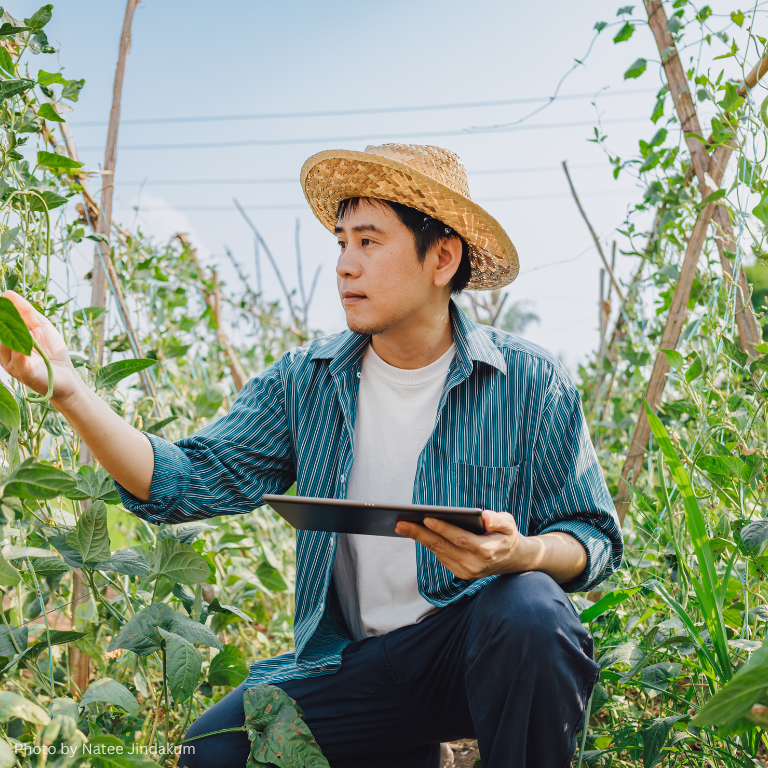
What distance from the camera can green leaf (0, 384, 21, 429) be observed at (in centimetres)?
90

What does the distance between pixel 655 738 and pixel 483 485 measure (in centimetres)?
57

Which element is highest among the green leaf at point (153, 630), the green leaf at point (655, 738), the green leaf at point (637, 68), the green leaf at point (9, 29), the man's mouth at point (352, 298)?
the green leaf at point (637, 68)

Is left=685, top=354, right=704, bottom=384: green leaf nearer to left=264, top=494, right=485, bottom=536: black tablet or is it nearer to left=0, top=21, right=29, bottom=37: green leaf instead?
left=264, top=494, right=485, bottom=536: black tablet

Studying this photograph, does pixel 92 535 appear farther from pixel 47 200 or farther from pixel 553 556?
pixel 553 556

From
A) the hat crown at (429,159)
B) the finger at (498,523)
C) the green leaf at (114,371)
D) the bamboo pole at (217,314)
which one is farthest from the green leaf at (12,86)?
the bamboo pole at (217,314)

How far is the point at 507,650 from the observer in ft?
3.98

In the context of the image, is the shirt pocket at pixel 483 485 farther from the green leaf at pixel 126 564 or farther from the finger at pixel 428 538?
the green leaf at pixel 126 564

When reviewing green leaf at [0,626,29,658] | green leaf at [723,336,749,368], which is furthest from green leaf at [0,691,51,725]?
green leaf at [723,336,749,368]

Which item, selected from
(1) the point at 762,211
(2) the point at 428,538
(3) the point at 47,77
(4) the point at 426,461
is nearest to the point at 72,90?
(3) the point at 47,77

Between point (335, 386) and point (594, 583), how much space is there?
726 millimetres

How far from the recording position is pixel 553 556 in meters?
1.35

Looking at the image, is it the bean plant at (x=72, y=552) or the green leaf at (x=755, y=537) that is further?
the green leaf at (x=755, y=537)

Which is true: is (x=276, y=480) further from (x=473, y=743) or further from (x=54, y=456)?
(x=473, y=743)

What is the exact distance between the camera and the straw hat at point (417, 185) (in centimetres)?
166
